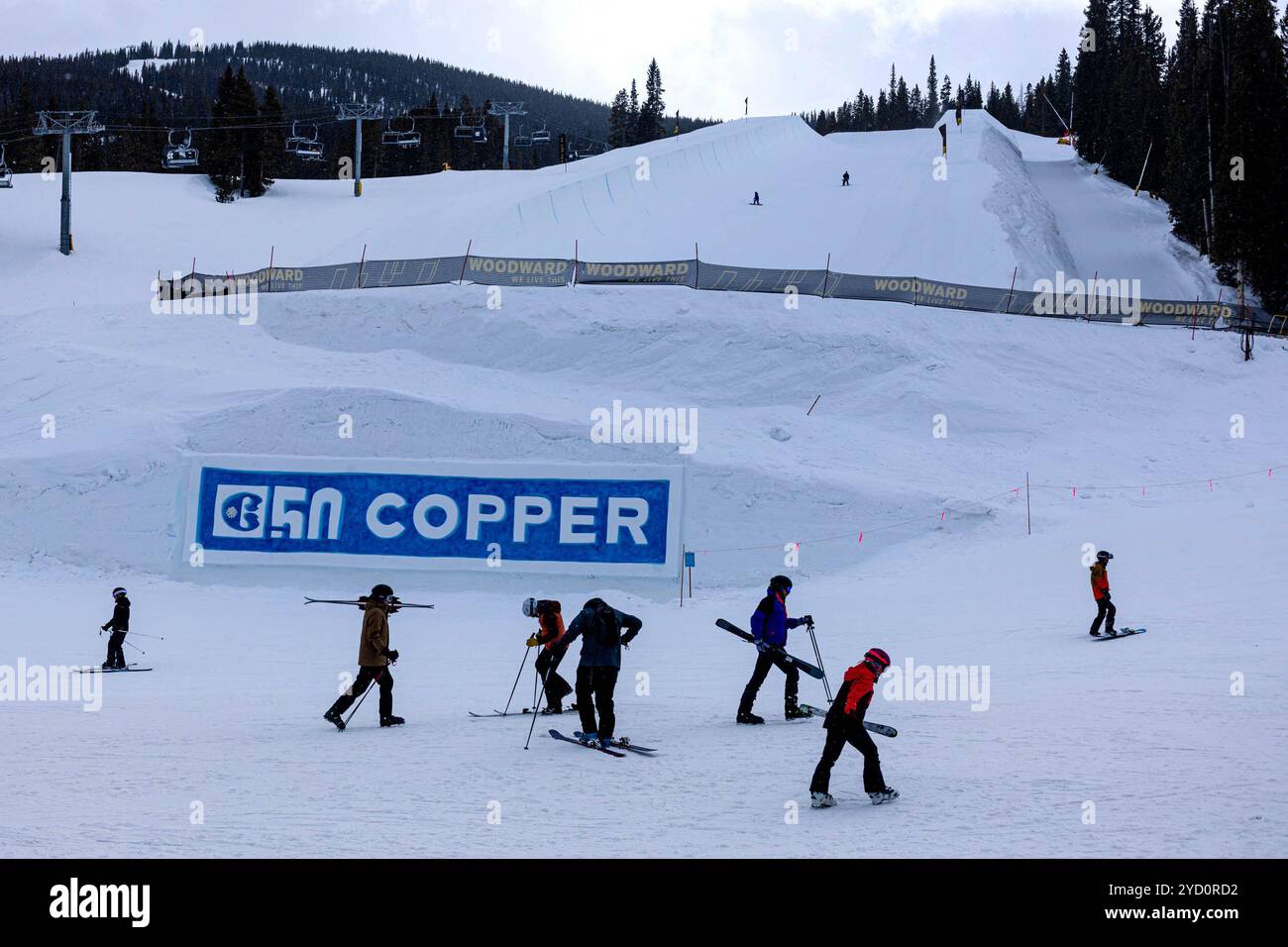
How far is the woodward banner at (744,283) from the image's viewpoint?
3080 centimetres

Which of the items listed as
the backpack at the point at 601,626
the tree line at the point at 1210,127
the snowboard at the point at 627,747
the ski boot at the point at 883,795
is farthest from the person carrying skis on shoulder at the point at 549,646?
the tree line at the point at 1210,127

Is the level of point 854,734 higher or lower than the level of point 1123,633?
higher

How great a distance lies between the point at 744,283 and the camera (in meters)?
31.1

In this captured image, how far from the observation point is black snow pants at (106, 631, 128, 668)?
14398 mm

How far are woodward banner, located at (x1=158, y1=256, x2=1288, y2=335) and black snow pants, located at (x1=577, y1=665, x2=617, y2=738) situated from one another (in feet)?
74.1

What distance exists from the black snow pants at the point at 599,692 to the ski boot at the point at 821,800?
7.28 feet

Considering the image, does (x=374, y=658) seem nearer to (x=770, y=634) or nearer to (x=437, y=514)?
(x=770, y=634)

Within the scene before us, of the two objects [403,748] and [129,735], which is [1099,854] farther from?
[129,735]

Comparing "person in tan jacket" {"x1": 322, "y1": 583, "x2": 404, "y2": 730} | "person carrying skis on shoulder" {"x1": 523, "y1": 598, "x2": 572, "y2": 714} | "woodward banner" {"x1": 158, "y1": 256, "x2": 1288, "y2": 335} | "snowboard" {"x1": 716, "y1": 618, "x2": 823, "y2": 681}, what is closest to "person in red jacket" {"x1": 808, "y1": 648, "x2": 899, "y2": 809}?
"snowboard" {"x1": 716, "y1": 618, "x2": 823, "y2": 681}

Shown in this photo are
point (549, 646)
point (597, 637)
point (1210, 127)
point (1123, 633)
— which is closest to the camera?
point (597, 637)

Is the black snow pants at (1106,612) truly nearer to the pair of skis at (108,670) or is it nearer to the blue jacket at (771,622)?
the blue jacket at (771,622)

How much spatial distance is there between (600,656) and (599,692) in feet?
1.16

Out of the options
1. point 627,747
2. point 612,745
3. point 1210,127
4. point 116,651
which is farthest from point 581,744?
point 1210,127
